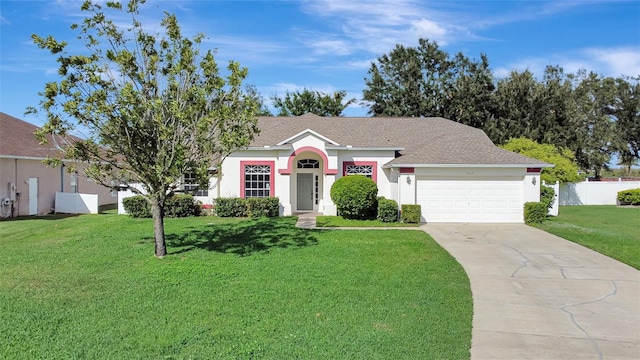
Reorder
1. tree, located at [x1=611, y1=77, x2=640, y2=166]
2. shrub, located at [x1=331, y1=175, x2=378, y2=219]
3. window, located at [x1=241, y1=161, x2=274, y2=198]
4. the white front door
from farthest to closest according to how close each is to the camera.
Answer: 1. tree, located at [x1=611, y1=77, x2=640, y2=166]
2. window, located at [x1=241, y1=161, x2=274, y2=198]
3. the white front door
4. shrub, located at [x1=331, y1=175, x2=378, y2=219]

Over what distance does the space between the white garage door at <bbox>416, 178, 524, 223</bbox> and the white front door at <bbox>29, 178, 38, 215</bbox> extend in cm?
1810

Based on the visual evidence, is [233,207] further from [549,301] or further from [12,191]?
[549,301]

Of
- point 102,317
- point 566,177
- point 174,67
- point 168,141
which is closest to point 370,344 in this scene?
point 102,317

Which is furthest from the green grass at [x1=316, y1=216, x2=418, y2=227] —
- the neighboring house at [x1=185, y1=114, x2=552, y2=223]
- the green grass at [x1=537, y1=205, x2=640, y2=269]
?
the green grass at [x1=537, y1=205, x2=640, y2=269]

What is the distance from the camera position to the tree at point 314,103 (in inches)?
1547

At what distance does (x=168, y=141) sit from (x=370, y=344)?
7205 mm

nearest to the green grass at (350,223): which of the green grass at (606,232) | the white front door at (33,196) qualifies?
the green grass at (606,232)

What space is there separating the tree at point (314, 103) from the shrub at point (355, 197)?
72.8 ft

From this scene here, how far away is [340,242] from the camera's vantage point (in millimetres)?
12555

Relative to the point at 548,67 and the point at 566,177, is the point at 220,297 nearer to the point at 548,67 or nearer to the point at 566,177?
the point at 566,177

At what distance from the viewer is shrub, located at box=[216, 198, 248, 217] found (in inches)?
755

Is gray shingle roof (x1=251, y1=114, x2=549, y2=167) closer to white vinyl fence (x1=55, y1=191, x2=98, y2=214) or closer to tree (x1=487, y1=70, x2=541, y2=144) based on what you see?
white vinyl fence (x1=55, y1=191, x2=98, y2=214)

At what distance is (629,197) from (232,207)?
26157 millimetres

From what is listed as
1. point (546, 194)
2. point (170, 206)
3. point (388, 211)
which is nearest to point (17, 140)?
point (170, 206)
